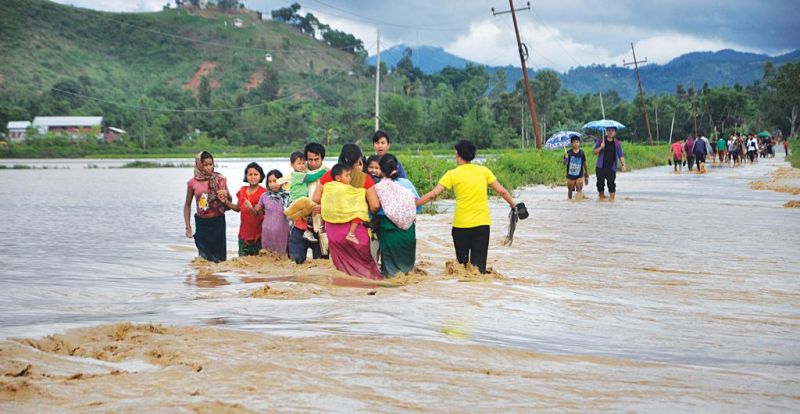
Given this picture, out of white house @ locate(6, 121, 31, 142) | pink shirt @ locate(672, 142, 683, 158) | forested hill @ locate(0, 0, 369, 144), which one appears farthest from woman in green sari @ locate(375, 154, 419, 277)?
white house @ locate(6, 121, 31, 142)

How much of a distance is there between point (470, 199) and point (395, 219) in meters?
0.79

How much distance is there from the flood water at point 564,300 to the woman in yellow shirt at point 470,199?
1.63ft

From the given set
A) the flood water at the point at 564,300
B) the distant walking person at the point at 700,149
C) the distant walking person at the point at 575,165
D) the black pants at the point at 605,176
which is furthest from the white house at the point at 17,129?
the black pants at the point at 605,176

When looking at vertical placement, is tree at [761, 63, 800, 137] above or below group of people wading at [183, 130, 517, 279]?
above

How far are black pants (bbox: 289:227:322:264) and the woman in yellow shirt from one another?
5.93ft

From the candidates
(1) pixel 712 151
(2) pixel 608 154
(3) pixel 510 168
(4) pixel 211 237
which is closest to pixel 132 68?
(1) pixel 712 151

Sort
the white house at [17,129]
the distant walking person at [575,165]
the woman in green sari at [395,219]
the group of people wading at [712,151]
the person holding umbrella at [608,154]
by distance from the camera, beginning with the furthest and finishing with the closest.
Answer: the white house at [17,129]
the group of people wading at [712,151]
the person holding umbrella at [608,154]
the distant walking person at [575,165]
the woman in green sari at [395,219]

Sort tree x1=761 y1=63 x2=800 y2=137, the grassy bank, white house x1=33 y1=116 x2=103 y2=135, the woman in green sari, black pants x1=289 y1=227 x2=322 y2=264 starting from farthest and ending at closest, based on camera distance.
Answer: white house x1=33 y1=116 x2=103 y2=135, tree x1=761 y1=63 x2=800 y2=137, the grassy bank, black pants x1=289 y1=227 x2=322 y2=264, the woman in green sari

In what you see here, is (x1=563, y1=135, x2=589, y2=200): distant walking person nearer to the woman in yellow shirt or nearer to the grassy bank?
the grassy bank

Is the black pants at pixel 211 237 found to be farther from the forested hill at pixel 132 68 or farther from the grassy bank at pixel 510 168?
the forested hill at pixel 132 68

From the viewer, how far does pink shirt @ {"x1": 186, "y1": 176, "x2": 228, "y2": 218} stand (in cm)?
1080

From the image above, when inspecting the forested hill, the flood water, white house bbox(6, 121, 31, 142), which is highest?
the forested hill

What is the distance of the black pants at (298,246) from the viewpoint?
10.4 meters

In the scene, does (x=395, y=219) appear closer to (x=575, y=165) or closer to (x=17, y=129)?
(x=575, y=165)
